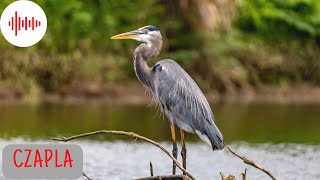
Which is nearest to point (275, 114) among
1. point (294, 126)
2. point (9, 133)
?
point (294, 126)

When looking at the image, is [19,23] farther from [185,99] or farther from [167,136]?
[185,99]

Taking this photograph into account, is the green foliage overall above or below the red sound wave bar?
above

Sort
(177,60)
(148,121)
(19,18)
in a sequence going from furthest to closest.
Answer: (177,60) < (148,121) < (19,18)

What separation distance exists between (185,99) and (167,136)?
919cm

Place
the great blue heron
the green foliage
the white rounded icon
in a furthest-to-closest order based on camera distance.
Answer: the green foliage, the white rounded icon, the great blue heron

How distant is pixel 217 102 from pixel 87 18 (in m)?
5.69

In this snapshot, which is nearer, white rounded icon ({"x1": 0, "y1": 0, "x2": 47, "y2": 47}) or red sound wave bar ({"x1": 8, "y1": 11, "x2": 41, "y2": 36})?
white rounded icon ({"x1": 0, "y1": 0, "x2": 47, "y2": 47})

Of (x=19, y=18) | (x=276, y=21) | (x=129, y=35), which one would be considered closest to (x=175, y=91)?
(x=129, y=35)

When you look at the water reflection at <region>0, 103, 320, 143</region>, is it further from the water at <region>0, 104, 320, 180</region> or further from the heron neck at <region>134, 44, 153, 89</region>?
the heron neck at <region>134, 44, 153, 89</region>

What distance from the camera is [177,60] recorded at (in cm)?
3284

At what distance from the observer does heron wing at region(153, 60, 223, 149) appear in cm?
1224

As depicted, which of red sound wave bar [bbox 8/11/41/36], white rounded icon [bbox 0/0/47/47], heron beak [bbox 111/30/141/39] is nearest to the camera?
heron beak [bbox 111/30/141/39]

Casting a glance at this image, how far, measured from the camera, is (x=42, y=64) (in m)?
32.0

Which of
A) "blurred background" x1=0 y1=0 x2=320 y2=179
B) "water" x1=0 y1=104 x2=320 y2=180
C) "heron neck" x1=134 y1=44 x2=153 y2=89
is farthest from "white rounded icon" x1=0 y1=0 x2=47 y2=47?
"heron neck" x1=134 y1=44 x2=153 y2=89
